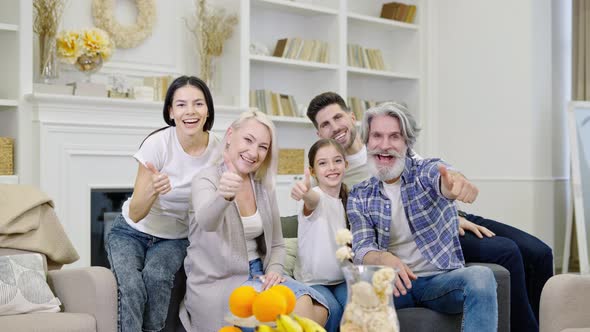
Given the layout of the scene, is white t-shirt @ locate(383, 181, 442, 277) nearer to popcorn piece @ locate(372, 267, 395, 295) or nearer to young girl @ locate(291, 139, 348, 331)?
young girl @ locate(291, 139, 348, 331)

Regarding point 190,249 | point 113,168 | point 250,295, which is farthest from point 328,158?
point 113,168

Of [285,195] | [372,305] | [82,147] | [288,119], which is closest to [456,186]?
[372,305]

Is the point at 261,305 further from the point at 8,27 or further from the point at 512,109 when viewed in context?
the point at 512,109

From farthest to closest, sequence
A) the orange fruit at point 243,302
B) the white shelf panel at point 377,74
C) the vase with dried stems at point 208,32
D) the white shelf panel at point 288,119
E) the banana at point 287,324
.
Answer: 1. the white shelf panel at point 377,74
2. the white shelf panel at point 288,119
3. the vase with dried stems at point 208,32
4. the orange fruit at point 243,302
5. the banana at point 287,324

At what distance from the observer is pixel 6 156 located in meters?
4.43

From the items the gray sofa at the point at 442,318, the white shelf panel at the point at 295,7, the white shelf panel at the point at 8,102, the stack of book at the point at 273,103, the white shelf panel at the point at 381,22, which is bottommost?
the gray sofa at the point at 442,318

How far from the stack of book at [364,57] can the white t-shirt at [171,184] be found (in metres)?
3.37

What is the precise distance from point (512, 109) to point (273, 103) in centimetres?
182

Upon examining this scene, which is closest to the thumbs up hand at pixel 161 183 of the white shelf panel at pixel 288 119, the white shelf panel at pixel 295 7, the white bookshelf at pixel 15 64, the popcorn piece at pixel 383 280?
the popcorn piece at pixel 383 280

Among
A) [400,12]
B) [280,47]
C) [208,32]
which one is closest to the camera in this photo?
Answer: [208,32]

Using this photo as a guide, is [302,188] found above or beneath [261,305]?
above

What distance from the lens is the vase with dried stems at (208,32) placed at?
5.28m

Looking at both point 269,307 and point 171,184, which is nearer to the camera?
point 269,307

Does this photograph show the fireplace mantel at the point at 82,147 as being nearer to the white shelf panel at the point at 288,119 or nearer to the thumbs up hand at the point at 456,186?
the white shelf panel at the point at 288,119
